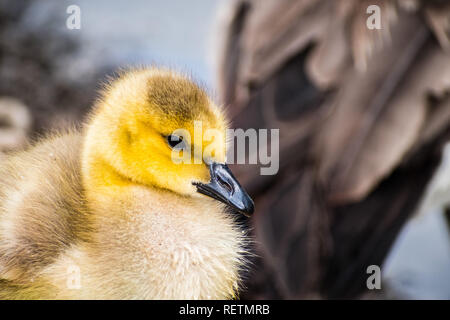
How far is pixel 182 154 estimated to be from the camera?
64cm

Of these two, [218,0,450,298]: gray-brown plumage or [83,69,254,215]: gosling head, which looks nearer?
[83,69,254,215]: gosling head

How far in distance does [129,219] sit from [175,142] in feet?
0.29

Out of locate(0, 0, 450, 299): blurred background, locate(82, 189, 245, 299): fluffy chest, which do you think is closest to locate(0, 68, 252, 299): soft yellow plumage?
locate(82, 189, 245, 299): fluffy chest

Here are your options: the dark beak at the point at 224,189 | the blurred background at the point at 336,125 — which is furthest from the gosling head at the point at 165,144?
the blurred background at the point at 336,125

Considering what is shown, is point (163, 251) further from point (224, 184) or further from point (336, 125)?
point (336, 125)

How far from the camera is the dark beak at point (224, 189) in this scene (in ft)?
2.03

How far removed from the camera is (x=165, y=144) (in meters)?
0.63

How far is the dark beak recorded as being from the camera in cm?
62

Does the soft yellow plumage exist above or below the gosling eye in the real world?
below

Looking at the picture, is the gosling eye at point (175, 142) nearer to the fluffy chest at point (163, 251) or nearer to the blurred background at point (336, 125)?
the fluffy chest at point (163, 251)

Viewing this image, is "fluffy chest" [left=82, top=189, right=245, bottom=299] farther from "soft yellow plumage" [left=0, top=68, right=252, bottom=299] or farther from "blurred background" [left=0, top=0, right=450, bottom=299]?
"blurred background" [left=0, top=0, right=450, bottom=299]

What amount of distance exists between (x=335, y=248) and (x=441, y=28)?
1.33 feet

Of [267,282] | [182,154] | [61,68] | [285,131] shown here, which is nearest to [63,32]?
[61,68]

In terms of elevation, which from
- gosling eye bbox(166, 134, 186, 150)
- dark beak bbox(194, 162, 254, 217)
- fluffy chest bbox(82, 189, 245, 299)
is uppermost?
gosling eye bbox(166, 134, 186, 150)
